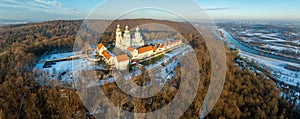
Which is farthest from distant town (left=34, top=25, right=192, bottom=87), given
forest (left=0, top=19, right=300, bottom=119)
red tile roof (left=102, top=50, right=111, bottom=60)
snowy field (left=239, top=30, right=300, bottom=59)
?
snowy field (left=239, top=30, right=300, bottom=59)

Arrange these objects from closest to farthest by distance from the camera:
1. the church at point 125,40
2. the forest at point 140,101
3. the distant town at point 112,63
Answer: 1. the forest at point 140,101
2. the distant town at point 112,63
3. the church at point 125,40

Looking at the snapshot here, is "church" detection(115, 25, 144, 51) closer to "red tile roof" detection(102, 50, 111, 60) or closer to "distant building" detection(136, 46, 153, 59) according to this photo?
"distant building" detection(136, 46, 153, 59)

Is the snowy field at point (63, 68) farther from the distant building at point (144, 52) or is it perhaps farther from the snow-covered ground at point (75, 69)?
the distant building at point (144, 52)

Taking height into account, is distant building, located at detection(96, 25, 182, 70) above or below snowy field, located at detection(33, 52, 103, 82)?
above

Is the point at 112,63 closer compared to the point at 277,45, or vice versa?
the point at 112,63

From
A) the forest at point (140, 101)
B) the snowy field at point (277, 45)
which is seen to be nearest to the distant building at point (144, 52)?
the forest at point (140, 101)

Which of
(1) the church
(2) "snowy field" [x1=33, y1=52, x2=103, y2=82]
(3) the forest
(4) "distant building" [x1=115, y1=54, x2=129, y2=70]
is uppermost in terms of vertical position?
(1) the church

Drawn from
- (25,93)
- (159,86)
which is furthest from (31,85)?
(159,86)

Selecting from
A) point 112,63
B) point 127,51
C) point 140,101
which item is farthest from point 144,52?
point 140,101

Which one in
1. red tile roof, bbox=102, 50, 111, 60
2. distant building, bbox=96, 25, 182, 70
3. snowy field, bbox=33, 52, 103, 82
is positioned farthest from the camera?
red tile roof, bbox=102, 50, 111, 60

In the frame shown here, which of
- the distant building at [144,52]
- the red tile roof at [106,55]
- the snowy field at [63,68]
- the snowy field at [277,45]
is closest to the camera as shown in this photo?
the snowy field at [63,68]

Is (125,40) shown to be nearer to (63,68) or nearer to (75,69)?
(75,69)

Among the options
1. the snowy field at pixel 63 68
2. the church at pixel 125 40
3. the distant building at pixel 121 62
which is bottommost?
the snowy field at pixel 63 68
